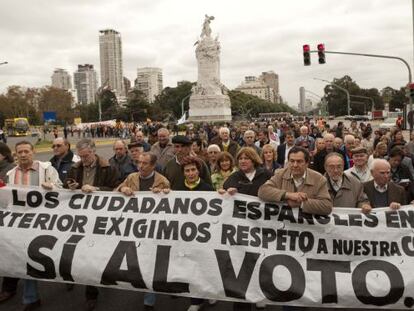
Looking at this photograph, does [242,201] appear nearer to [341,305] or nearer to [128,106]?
[341,305]

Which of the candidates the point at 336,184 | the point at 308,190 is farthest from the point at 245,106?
the point at 308,190

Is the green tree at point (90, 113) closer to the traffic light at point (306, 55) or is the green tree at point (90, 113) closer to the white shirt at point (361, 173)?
the traffic light at point (306, 55)

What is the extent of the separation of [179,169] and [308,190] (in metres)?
2.11

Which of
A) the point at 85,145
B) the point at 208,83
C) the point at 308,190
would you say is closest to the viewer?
the point at 308,190

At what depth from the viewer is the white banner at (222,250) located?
4270mm

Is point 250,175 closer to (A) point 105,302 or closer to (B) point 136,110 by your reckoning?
(A) point 105,302

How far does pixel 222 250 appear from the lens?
14.8 feet

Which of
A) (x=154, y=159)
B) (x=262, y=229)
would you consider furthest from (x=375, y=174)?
(x=154, y=159)

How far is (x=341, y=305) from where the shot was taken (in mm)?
4184

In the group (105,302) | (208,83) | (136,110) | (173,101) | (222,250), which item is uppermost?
(173,101)

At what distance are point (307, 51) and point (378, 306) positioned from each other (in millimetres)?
19482

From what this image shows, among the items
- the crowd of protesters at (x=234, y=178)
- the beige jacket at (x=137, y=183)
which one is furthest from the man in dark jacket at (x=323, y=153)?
the beige jacket at (x=137, y=183)

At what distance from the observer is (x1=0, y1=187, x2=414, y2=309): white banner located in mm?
4270

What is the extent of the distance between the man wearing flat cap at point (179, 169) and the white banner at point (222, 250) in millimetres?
818
